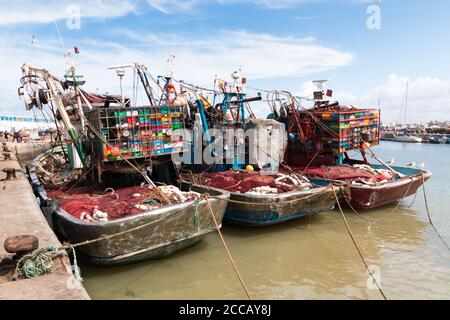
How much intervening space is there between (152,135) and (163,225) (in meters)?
2.71

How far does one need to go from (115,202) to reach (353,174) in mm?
7007

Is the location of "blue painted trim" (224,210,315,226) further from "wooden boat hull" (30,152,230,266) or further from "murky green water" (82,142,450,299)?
"wooden boat hull" (30,152,230,266)

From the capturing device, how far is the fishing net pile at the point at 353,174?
34.2 ft

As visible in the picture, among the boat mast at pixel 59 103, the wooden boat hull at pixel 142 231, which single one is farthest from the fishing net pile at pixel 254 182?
the boat mast at pixel 59 103

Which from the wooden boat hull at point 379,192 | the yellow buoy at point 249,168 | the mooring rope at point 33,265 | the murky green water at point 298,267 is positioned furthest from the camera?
the yellow buoy at point 249,168

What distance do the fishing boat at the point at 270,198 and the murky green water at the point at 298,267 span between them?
0.47m

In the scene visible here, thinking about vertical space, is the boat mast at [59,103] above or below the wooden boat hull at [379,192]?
above

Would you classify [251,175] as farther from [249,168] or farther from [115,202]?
[115,202]

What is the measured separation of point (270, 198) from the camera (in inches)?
320

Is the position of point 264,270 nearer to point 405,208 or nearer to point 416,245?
point 416,245

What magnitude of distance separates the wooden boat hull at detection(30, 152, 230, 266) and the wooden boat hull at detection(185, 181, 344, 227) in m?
1.24
